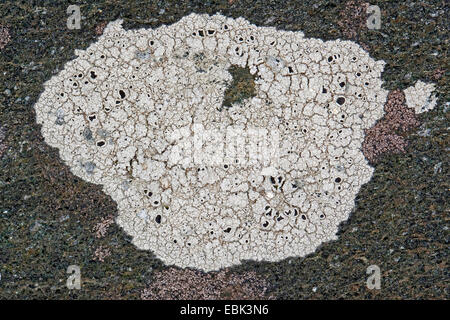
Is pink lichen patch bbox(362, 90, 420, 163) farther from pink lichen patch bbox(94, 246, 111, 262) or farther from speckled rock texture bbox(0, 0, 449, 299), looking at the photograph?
pink lichen patch bbox(94, 246, 111, 262)

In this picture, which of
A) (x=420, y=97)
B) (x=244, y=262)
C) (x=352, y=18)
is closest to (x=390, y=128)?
(x=420, y=97)

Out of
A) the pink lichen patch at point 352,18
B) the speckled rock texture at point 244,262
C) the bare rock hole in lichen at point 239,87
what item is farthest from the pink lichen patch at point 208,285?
the pink lichen patch at point 352,18

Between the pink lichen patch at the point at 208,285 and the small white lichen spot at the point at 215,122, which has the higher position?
the small white lichen spot at the point at 215,122

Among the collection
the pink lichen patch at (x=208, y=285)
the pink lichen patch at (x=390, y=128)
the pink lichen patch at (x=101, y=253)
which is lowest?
the pink lichen patch at (x=208, y=285)

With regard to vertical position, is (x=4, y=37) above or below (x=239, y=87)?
above

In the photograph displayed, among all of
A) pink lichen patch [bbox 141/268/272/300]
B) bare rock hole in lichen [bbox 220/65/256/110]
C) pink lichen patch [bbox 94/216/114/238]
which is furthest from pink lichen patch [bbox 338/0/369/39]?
pink lichen patch [bbox 94/216/114/238]

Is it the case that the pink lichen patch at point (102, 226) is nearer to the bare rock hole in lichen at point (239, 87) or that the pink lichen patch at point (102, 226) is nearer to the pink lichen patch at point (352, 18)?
the bare rock hole in lichen at point (239, 87)

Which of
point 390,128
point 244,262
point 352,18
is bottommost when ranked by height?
point 244,262

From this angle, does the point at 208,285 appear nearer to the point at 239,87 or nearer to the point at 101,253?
the point at 101,253
